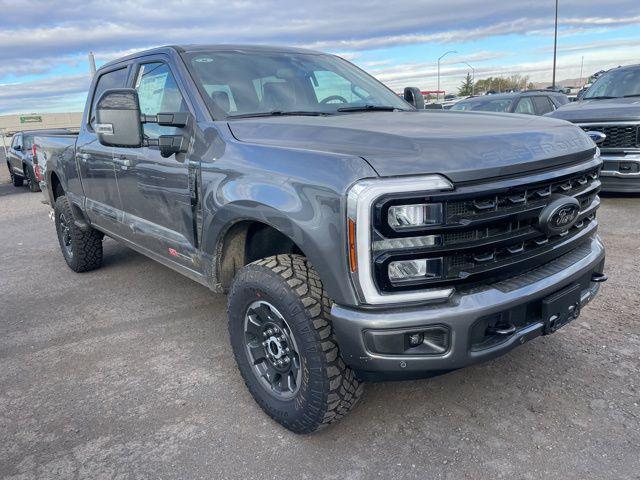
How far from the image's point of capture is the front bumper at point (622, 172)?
6836 millimetres

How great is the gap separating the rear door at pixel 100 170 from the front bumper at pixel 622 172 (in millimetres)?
6003

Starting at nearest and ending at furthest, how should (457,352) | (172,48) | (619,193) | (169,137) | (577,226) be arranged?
(457,352) → (577,226) → (169,137) → (172,48) → (619,193)

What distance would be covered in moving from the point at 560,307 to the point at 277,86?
2.17 m

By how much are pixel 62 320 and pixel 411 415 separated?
3088mm

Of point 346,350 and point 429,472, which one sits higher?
point 346,350

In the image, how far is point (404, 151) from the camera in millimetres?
2172

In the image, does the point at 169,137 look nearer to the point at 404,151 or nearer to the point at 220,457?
the point at 404,151

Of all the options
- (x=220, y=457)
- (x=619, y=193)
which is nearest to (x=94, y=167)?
(x=220, y=457)

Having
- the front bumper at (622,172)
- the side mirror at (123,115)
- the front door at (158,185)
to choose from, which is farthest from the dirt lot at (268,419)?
the front bumper at (622,172)

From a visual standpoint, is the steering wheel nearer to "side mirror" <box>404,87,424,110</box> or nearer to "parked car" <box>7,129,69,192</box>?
"side mirror" <box>404,87,424,110</box>

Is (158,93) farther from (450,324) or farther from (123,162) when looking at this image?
(450,324)

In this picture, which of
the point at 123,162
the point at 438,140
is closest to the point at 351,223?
the point at 438,140

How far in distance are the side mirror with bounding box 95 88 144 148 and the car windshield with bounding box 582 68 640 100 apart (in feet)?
25.8

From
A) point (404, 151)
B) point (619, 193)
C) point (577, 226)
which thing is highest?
point (404, 151)
